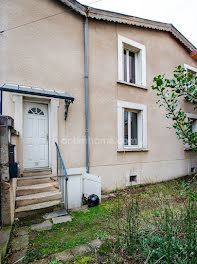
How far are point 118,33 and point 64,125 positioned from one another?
4265 mm

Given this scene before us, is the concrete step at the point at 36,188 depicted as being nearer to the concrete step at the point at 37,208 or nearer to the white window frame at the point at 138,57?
the concrete step at the point at 37,208

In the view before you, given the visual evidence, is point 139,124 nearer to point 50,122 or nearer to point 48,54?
point 50,122

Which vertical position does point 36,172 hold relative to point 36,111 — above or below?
below

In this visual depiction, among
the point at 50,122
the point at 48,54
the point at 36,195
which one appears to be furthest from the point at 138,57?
the point at 36,195

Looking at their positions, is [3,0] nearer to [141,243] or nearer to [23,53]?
[23,53]

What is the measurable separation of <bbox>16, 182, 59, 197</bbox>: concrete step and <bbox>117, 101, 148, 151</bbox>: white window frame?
2688mm

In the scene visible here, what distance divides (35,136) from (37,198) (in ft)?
5.87

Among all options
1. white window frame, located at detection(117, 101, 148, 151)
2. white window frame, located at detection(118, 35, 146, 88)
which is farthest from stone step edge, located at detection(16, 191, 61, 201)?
white window frame, located at detection(118, 35, 146, 88)

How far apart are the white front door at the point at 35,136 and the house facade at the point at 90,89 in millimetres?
27

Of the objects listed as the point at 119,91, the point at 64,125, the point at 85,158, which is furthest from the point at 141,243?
the point at 119,91

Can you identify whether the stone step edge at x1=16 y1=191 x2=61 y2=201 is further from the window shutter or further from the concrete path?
the window shutter

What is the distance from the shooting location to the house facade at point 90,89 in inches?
171

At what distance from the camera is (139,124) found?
21.5 ft

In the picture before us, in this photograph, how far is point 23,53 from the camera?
4.33 meters
